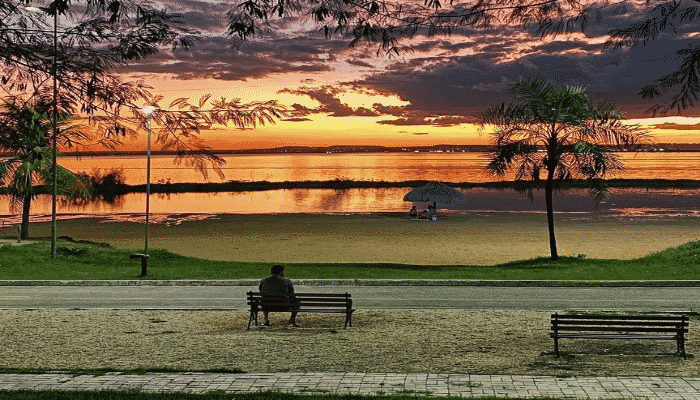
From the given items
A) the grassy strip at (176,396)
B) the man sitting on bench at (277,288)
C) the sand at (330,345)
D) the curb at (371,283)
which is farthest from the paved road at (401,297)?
the grassy strip at (176,396)

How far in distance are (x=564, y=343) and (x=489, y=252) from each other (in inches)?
869

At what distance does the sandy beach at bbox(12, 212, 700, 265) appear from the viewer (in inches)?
1379

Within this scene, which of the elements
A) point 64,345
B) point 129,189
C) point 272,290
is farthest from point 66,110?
point 129,189

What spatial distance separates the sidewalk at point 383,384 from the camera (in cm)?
927

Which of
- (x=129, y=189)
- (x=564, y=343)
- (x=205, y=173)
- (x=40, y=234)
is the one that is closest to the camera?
(x=205, y=173)

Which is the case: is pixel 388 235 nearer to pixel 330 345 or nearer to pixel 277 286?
pixel 277 286

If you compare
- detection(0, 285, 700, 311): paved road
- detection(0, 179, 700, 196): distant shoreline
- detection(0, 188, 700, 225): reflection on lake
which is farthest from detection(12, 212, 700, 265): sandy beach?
detection(0, 179, 700, 196): distant shoreline

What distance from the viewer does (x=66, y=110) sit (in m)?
9.79

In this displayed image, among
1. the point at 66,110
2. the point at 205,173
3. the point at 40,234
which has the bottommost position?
the point at 40,234

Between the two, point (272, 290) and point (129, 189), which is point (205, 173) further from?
point (129, 189)

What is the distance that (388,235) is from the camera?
44.8 m

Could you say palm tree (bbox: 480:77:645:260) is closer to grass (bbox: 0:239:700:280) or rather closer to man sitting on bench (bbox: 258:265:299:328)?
grass (bbox: 0:239:700:280)

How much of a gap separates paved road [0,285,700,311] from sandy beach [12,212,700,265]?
10.5 metres

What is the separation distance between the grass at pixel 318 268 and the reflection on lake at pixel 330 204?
94.7 feet
